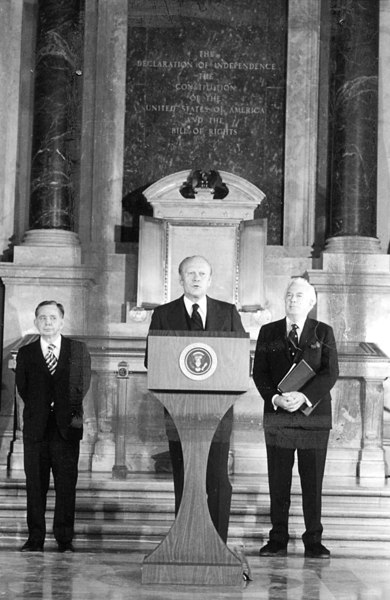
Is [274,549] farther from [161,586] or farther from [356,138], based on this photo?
[356,138]

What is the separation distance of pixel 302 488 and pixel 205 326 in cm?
101

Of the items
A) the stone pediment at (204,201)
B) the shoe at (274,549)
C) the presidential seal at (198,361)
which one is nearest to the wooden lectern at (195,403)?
the presidential seal at (198,361)

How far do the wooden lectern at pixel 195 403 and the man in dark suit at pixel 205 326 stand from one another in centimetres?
16

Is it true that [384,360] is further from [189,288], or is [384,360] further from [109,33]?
[109,33]

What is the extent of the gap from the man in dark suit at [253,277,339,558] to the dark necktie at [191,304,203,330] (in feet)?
1.72

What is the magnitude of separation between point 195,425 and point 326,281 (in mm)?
4444

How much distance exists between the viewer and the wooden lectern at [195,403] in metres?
4.93

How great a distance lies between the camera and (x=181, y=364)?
4.97 metres

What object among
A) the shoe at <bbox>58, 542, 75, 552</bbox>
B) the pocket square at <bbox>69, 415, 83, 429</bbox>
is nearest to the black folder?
the pocket square at <bbox>69, 415, 83, 429</bbox>

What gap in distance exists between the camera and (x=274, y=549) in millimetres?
5645

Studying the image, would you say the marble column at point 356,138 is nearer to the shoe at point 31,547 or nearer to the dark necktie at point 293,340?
the dark necktie at point 293,340

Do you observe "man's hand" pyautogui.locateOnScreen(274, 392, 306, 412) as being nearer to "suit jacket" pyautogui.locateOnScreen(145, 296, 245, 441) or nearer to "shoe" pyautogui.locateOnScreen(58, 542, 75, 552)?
"suit jacket" pyautogui.locateOnScreen(145, 296, 245, 441)

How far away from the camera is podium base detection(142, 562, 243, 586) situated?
4.88m

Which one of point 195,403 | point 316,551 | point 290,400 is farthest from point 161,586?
point 290,400
